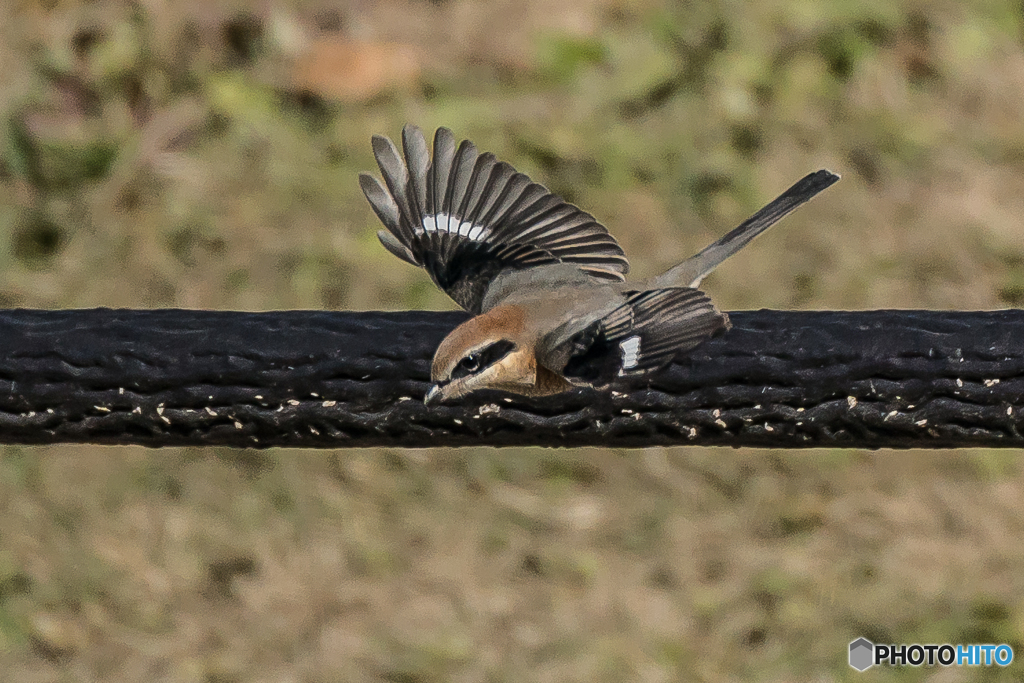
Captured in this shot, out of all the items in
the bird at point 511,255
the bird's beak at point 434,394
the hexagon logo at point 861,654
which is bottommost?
the hexagon logo at point 861,654

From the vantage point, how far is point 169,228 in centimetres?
451

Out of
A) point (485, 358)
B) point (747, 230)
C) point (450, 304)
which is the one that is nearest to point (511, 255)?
point (485, 358)

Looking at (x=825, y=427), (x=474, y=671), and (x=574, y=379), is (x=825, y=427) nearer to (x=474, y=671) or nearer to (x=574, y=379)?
(x=574, y=379)

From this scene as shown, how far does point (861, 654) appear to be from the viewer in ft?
10.6

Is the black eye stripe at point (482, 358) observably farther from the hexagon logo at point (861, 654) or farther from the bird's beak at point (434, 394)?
the hexagon logo at point (861, 654)

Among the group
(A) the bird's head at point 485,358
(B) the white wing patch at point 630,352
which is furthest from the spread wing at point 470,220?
(B) the white wing patch at point 630,352

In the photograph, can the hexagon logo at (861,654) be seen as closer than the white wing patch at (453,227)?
No

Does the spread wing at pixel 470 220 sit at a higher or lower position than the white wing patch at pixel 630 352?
higher

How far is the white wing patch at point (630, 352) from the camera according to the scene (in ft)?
6.23

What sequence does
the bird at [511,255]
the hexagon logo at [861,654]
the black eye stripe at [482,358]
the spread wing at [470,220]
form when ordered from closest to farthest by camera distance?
the black eye stripe at [482,358]
the bird at [511,255]
the spread wing at [470,220]
the hexagon logo at [861,654]

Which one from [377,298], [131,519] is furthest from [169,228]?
[131,519]

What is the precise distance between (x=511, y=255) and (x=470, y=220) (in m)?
0.12

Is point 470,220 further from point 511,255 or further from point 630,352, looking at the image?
point 630,352

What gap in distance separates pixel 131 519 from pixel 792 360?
7.76ft
